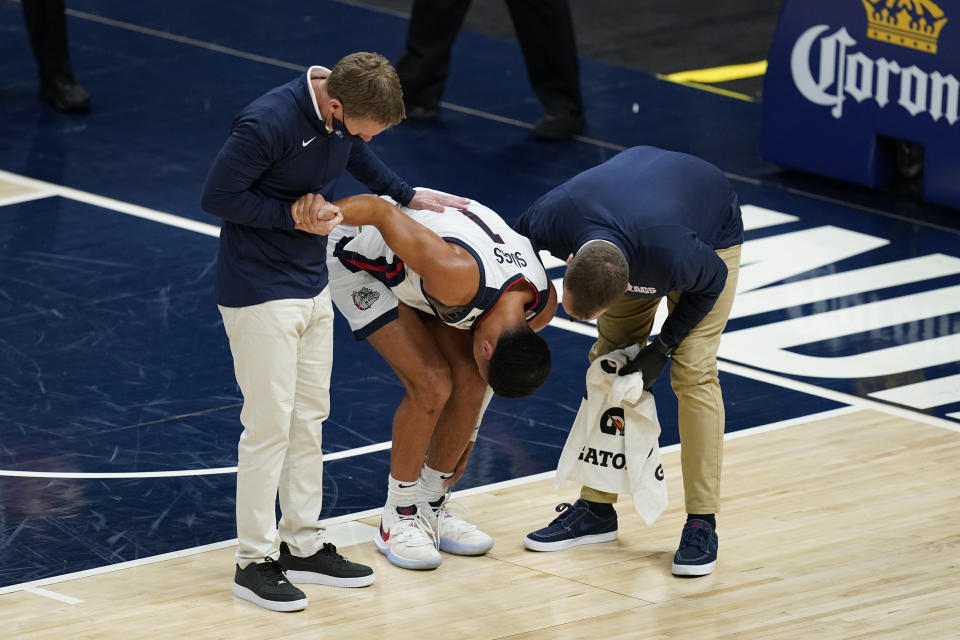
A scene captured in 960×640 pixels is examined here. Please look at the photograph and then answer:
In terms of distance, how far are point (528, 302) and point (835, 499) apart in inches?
63.7

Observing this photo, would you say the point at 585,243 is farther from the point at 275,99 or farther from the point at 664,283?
the point at 275,99

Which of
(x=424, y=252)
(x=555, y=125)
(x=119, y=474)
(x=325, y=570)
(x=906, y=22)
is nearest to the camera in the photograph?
(x=424, y=252)

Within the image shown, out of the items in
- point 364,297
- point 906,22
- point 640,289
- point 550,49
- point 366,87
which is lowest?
point 550,49

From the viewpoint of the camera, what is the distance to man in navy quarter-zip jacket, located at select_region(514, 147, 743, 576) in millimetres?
5797

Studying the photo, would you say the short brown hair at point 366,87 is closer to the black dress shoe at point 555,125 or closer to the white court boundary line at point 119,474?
the white court boundary line at point 119,474

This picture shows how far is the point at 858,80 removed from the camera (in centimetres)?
1062

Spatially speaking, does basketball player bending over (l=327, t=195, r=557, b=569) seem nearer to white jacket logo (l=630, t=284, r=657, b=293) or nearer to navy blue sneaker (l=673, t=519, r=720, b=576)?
white jacket logo (l=630, t=284, r=657, b=293)

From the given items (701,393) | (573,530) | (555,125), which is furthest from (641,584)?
(555,125)

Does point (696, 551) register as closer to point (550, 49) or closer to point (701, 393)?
point (701, 393)

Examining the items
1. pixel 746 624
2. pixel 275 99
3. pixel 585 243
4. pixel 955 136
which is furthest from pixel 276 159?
pixel 955 136

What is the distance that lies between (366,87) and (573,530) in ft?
6.48

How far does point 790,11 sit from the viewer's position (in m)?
10.9

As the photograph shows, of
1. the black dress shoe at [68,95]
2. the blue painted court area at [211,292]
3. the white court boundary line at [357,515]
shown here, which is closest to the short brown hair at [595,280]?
the white court boundary line at [357,515]

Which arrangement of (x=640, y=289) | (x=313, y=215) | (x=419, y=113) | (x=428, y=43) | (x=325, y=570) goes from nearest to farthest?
1. (x=313, y=215)
2. (x=640, y=289)
3. (x=325, y=570)
4. (x=428, y=43)
5. (x=419, y=113)
